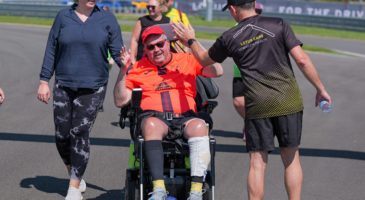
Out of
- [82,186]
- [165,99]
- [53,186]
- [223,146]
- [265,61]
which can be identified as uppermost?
[265,61]

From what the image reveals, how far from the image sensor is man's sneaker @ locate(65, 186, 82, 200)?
747cm

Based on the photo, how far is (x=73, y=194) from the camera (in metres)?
7.49

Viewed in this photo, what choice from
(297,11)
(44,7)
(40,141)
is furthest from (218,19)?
(40,141)

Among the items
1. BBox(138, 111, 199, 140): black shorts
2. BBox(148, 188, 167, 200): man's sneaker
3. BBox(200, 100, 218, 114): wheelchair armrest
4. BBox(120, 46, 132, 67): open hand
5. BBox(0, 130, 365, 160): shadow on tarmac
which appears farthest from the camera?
BBox(0, 130, 365, 160): shadow on tarmac

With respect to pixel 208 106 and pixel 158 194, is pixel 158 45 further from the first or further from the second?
pixel 158 194

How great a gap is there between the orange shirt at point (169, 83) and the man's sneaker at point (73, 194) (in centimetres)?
111

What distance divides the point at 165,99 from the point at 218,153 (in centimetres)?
310

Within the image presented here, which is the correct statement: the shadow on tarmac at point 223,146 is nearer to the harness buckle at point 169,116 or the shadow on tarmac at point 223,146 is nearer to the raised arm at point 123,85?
the raised arm at point 123,85

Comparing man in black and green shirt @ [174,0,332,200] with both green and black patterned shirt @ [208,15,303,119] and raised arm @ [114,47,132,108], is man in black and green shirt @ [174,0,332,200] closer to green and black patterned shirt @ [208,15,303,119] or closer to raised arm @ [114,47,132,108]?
green and black patterned shirt @ [208,15,303,119]

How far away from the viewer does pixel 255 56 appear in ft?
21.0

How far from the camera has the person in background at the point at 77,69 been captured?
745cm

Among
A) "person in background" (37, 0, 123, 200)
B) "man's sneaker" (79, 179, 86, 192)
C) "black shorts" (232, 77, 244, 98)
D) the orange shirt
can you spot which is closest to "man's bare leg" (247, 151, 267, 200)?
the orange shirt

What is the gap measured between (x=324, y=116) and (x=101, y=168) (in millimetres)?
5351

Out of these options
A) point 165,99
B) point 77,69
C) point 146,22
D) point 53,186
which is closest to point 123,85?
point 165,99
